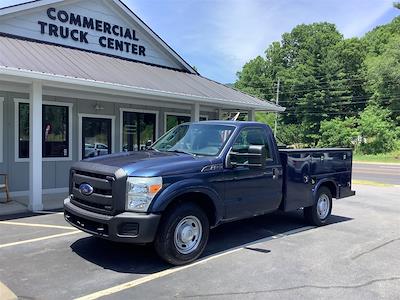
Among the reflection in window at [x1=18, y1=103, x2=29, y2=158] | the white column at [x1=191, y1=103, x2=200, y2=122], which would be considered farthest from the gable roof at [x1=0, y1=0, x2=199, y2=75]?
the white column at [x1=191, y1=103, x2=200, y2=122]

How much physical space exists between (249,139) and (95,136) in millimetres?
7721

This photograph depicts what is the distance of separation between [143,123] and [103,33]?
3297mm

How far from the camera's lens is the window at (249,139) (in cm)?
657

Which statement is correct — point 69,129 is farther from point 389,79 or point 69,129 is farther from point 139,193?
point 389,79

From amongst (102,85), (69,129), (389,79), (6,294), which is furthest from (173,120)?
(389,79)

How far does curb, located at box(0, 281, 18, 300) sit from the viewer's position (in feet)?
14.1

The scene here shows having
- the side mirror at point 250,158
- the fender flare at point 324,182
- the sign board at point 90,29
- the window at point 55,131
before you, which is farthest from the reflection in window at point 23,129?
the fender flare at point 324,182

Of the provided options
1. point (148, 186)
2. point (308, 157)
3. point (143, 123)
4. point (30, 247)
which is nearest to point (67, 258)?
point (30, 247)

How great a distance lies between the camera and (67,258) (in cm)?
580

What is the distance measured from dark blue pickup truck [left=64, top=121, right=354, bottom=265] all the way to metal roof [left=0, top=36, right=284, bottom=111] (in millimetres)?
3741

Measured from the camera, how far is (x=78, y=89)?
35.4 ft

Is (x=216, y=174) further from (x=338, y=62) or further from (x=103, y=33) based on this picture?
(x=338, y=62)

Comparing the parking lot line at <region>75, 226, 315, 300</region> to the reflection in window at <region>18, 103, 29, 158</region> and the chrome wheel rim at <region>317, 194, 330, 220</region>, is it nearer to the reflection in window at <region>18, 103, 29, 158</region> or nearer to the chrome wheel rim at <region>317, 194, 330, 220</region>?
the chrome wheel rim at <region>317, 194, 330, 220</region>

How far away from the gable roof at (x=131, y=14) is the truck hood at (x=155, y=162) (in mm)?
7275
